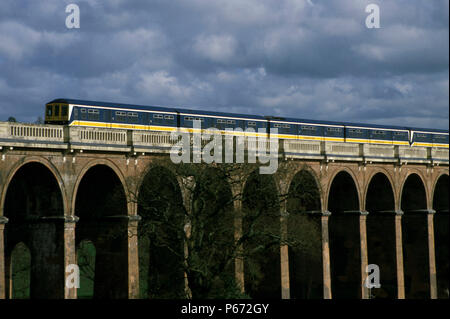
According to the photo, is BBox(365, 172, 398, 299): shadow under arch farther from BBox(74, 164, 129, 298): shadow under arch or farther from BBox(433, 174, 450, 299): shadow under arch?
BBox(74, 164, 129, 298): shadow under arch

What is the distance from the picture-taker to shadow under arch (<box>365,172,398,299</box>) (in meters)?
79.0

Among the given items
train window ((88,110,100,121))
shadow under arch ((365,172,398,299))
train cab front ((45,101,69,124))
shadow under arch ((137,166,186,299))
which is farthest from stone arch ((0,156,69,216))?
shadow under arch ((365,172,398,299))

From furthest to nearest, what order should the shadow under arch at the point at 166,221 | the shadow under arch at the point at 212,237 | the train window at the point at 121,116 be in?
the train window at the point at 121,116 → the shadow under arch at the point at 166,221 → the shadow under arch at the point at 212,237

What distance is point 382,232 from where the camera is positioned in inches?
3152

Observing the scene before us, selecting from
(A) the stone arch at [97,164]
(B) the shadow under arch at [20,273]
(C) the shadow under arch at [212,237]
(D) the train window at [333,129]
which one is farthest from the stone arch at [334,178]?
(B) the shadow under arch at [20,273]

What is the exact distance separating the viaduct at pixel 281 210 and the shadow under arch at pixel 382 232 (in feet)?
0.30

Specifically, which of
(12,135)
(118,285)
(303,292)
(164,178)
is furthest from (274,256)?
(12,135)

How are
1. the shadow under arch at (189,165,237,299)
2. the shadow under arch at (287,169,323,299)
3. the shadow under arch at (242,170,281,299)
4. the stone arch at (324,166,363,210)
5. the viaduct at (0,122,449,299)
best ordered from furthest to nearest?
the stone arch at (324,166,363,210) < the shadow under arch at (287,169,323,299) < the viaduct at (0,122,449,299) < the shadow under arch at (242,170,281,299) < the shadow under arch at (189,165,237,299)

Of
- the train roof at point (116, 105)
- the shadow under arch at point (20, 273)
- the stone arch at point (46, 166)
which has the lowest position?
the shadow under arch at point (20, 273)

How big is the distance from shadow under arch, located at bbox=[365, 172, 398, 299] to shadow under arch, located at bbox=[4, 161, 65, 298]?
34364mm

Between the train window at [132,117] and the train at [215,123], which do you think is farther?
the train window at [132,117]

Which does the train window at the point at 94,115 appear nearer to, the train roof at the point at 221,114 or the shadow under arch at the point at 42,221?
the train roof at the point at 221,114

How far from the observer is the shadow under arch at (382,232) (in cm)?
7900

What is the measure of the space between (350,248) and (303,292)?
21.7 feet
